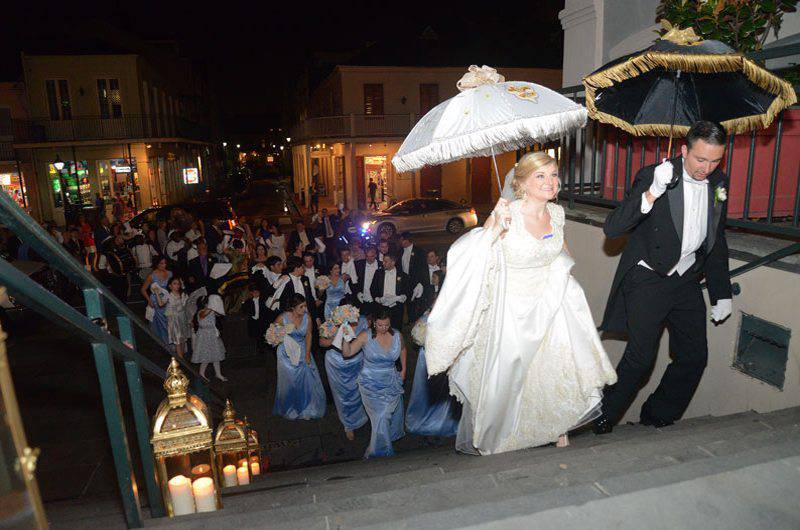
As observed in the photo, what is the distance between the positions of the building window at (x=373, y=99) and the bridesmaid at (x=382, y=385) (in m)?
24.7

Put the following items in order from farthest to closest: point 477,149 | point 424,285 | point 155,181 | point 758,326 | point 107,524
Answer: point 155,181 → point 424,285 → point 758,326 → point 477,149 → point 107,524

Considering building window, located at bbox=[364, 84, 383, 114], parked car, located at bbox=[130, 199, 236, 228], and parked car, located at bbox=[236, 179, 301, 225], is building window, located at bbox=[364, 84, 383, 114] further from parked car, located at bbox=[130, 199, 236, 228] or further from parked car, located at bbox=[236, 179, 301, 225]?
parked car, located at bbox=[130, 199, 236, 228]

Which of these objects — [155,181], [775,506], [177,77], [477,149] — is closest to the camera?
[775,506]

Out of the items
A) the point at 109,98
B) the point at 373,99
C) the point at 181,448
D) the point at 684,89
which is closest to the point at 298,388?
the point at 181,448

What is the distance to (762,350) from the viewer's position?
374 cm

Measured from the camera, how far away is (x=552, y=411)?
3.63m

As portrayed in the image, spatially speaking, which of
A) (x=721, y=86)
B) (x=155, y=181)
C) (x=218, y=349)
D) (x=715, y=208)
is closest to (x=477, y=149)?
(x=715, y=208)

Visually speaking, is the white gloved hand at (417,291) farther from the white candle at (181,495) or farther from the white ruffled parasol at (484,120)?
the white candle at (181,495)

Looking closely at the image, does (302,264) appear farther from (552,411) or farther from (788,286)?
(788,286)

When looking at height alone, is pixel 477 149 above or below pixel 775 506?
above

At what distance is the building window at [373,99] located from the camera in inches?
1158

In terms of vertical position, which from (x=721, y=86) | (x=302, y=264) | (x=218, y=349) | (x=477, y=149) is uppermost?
(x=721, y=86)

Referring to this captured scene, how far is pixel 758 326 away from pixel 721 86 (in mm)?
1761

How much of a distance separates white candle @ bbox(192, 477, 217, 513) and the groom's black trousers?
9.38ft
